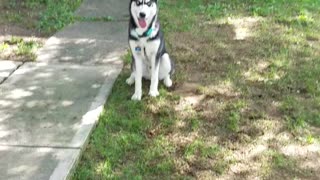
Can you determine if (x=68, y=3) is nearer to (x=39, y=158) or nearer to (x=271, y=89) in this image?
(x=271, y=89)

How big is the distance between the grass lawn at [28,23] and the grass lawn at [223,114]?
1.47 metres

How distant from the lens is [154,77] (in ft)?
18.2

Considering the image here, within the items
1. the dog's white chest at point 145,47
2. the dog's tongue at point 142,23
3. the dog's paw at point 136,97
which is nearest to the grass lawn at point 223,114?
the dog's paw at point 136,97

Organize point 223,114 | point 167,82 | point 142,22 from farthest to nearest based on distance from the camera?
point 167,82 → point 223,114 → point 142,22

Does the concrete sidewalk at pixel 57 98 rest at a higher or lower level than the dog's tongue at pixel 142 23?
lower

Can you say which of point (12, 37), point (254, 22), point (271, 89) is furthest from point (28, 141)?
point (254, 22)

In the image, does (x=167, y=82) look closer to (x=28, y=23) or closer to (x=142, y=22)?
(x=142, y=22)

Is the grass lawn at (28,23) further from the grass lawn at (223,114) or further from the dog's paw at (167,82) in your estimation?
the dog's paw at (167,82)

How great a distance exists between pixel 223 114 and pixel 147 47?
1.00 meters

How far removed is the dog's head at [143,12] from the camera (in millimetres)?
5029

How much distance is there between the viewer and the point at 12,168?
4195 mm

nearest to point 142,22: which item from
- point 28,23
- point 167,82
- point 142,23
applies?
point 142,23

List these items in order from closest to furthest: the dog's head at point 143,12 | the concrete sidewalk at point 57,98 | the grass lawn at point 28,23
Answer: the concrete sidewalk at point 57,98
the dog's head at point 143,12
the grass lawn at point 28,23

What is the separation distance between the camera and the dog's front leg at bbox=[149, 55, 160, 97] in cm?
549
